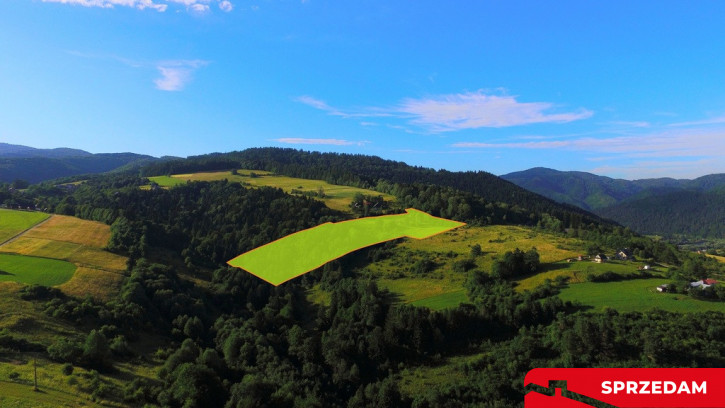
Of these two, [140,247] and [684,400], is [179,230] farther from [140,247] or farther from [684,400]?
[684,400]

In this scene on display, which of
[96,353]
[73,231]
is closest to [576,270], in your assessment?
[96,353]

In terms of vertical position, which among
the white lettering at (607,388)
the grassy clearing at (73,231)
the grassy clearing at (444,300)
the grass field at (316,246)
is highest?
the grass field at (316,246)

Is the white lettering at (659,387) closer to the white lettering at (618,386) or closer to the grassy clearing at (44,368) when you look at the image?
the white lettering at (618,386)

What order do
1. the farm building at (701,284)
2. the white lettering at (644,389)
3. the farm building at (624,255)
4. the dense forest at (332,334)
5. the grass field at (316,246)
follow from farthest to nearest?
1. the farm building at (624,255)
2. the farm building at (701,284)
3. the dense forest at (332,334)
4. the grass field at (316,246)
5. the white lettering at (644,389)

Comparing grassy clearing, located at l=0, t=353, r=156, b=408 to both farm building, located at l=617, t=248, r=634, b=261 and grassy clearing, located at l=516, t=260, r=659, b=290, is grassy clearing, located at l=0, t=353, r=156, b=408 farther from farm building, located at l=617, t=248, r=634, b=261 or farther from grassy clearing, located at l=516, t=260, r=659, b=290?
farm building, located at l=617, t=248, r=634, b=261

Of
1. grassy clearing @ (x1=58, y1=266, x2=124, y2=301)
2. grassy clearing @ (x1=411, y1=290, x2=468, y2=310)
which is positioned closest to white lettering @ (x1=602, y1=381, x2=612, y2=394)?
grassy clearing @ (x1=411, y1=290, x2=468, y2=310)

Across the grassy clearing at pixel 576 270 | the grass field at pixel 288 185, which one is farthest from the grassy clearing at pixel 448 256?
the grass field at pixel 288 185
